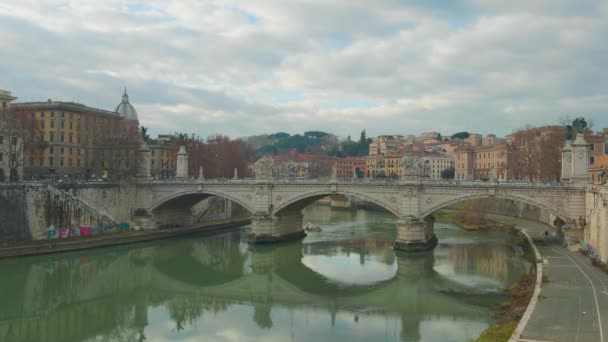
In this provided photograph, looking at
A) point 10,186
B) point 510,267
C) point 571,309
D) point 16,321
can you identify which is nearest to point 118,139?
point 10,186

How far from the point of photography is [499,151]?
71.8 metres

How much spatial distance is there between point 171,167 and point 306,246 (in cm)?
3326

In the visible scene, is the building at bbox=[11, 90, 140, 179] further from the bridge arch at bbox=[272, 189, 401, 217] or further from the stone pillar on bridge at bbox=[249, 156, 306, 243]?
the bridge arch at bbox=[272, 189, 401, 217]

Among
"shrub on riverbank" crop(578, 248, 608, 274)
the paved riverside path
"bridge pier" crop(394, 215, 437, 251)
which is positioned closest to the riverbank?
"bridge pier" crop(394, 215, 437, 251)

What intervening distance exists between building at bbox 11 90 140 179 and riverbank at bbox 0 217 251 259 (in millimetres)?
7366

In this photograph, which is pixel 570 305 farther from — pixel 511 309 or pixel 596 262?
pixel 596 262

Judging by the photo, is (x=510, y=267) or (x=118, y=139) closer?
(x=510, y=267)

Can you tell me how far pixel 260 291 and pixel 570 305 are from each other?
47.0 feet

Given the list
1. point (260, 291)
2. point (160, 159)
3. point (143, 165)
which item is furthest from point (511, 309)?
point (160, 159)

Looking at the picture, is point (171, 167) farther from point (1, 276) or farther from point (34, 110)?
point (1, 276)

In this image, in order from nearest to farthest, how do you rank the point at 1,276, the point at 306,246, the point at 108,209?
the point at 1,276
the point at 306,246
the point at 108,209

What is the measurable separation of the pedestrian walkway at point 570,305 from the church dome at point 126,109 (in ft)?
212

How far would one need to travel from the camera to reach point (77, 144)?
170 ft

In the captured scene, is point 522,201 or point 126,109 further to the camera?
point 126,109
